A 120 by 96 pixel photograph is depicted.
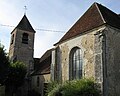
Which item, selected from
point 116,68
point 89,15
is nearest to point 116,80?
point 116,68

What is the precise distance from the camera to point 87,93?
1563 centimetres

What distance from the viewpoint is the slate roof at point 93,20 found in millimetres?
18359

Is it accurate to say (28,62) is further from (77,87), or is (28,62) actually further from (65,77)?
(77,87)

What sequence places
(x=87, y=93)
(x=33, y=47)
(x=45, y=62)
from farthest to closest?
(x=33, y=47) → (x=45, y=62) → (x=87, y=93)

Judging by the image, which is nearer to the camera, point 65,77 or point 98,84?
point 98,84

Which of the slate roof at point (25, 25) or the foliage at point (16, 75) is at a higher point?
the slate roof at point (25, 25)

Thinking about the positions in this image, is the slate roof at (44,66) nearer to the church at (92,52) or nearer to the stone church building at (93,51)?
the church at (92,52)

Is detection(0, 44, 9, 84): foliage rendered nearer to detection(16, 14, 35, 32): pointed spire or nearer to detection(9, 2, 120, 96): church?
detection(9, 2, 120, 96): church

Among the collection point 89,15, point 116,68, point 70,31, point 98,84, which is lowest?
point 98,84

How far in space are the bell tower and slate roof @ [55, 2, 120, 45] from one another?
1002 cm

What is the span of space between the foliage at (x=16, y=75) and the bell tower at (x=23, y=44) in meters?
4.00

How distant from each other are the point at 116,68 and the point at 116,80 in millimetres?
941

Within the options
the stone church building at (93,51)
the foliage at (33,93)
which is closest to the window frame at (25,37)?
the foliage at (33,93)

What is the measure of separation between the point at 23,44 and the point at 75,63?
13052 mm
